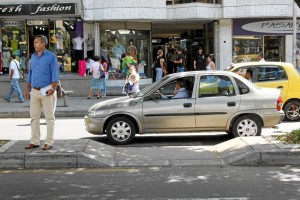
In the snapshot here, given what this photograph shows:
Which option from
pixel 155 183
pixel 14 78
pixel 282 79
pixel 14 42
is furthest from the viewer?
pixel 14 42

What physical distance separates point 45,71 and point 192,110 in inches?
125

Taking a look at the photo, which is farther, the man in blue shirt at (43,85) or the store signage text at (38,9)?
the store signage text at (38,9)

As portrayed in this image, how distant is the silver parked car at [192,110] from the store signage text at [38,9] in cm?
1266

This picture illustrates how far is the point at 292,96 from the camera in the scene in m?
12.7

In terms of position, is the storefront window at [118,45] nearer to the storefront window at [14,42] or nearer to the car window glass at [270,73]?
the storefront window at [14,42]

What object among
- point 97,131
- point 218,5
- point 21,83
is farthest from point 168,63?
point 97,131

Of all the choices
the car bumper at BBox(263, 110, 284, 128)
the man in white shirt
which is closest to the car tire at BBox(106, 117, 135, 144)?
the car bumper at BBox(263, 110, 284, 128)

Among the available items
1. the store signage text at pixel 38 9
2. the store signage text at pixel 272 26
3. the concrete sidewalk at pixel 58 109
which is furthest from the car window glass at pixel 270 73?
the store signage text at pixel 38 9

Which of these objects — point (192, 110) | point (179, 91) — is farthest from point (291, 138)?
point (179, 91)

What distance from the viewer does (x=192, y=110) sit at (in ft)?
31.3

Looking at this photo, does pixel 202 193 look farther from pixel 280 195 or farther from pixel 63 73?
pixel 63 73

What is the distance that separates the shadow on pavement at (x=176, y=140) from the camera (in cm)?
963

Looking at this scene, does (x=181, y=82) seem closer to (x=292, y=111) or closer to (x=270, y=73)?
(x=270, y=73)

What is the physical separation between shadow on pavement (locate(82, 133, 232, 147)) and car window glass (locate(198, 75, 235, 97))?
3.24ft
